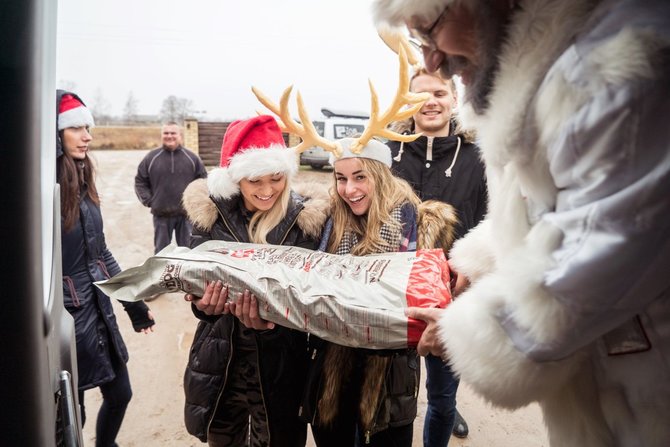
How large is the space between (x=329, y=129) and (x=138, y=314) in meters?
12.3

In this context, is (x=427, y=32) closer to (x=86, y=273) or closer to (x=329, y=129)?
(x=86, y=273)

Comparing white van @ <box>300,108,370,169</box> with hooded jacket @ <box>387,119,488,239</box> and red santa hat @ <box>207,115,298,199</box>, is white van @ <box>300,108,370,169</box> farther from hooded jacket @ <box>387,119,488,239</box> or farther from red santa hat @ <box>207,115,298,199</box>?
red santa hat @ <box>207,115,298,199</box>

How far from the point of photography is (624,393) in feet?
3.15

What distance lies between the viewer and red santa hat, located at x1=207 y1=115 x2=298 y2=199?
6.93ft

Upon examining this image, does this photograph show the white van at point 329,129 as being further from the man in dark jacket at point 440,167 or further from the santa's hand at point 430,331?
the santa's hand at point 430,331

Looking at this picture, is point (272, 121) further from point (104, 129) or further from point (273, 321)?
point (104, 129)

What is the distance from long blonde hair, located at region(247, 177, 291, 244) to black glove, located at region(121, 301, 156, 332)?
95 centimetres

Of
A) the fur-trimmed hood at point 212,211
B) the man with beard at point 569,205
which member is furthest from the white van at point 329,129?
the man with beard at point 569,205

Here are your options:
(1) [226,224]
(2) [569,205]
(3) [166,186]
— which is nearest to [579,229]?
(2) [569,205]

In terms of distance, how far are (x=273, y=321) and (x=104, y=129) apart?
30460mm

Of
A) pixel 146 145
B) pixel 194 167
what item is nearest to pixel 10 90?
pixel 194 167

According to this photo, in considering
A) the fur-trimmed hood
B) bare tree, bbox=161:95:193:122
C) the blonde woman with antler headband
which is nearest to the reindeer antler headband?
the blonde woman with antler headband

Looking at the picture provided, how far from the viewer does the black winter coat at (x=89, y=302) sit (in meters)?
2.14

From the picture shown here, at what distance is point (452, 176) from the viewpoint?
254cm
